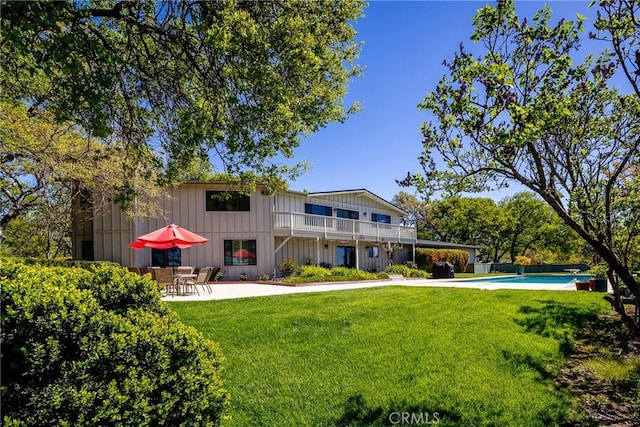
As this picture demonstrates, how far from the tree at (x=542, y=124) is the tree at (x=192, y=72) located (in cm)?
210

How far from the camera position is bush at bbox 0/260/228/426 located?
251cm

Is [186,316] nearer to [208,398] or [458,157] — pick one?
[208,398]

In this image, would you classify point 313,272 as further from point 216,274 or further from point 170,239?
point 170,239

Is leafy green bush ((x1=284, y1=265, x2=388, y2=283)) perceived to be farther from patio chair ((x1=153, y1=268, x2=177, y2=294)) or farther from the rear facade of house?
patio chair ((x1=153, y1=268, x2=177, y2=294))

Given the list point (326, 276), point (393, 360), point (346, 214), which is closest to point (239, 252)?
point (326, 276)

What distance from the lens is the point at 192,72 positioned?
21.1ft

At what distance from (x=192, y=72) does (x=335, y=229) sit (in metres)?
18.1

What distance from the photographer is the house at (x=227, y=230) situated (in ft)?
63.5

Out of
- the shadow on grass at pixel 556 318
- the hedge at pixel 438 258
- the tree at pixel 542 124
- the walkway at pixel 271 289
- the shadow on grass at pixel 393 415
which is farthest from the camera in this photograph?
the hedge at pixel 438 258

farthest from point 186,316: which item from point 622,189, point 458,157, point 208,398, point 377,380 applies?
point 622,189

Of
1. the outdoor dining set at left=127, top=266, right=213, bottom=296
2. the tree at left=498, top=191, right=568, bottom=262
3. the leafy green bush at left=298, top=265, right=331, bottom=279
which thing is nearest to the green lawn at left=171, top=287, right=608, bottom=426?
the outdoor dining set at left=127, top=266, right=213, bottom=296

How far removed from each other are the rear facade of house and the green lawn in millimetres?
11658

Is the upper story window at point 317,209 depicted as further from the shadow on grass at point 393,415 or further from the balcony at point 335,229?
the shadow on grass at point 393,415

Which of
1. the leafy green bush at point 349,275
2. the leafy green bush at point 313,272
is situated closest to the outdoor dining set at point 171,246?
the leafy green bush at point 313,272
